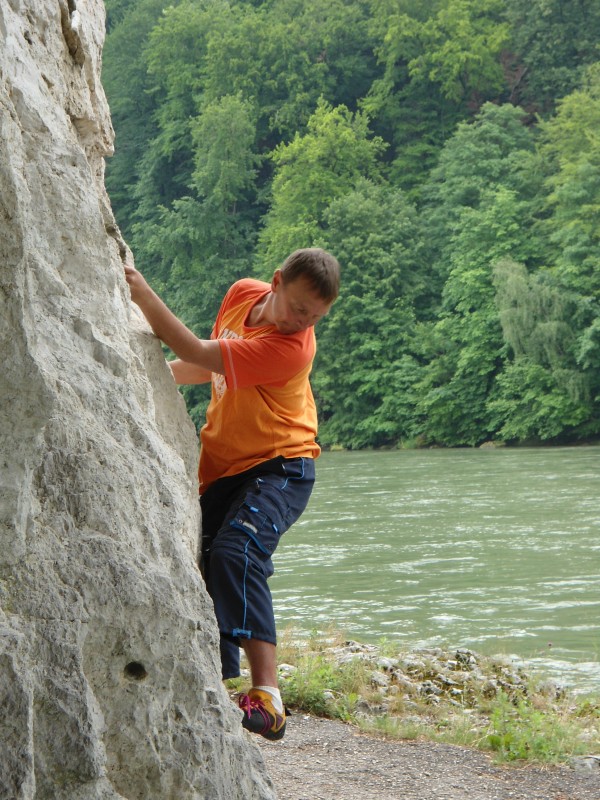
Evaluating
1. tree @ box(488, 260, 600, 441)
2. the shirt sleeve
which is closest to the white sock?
the shirt sleeve

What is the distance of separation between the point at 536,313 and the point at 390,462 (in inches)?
340

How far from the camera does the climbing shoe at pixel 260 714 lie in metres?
3.79

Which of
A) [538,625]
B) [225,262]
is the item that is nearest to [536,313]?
[225,262]

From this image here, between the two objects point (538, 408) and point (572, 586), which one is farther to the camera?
point (538, 408)

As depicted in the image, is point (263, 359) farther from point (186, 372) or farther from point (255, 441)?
point (186, 372)

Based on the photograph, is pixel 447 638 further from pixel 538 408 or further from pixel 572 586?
pixel 538 408

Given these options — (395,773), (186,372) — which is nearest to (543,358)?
(395,773)

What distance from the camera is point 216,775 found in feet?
10.3

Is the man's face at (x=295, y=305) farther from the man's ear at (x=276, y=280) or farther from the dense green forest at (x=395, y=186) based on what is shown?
the dense green forest at (x=395, y=186)

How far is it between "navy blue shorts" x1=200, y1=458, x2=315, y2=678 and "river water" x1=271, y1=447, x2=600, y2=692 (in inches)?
239

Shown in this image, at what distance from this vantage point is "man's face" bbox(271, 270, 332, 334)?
400cm

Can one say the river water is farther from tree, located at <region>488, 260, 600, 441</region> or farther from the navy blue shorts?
tree, located at <region>488, 260, 600, 441</region>

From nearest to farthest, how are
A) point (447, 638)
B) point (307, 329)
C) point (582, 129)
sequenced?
1. point (307, 329)
2. point (447, 638)
3. point (582, 129)

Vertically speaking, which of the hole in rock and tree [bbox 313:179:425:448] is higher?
tree [bbox 313:179:425:448]
